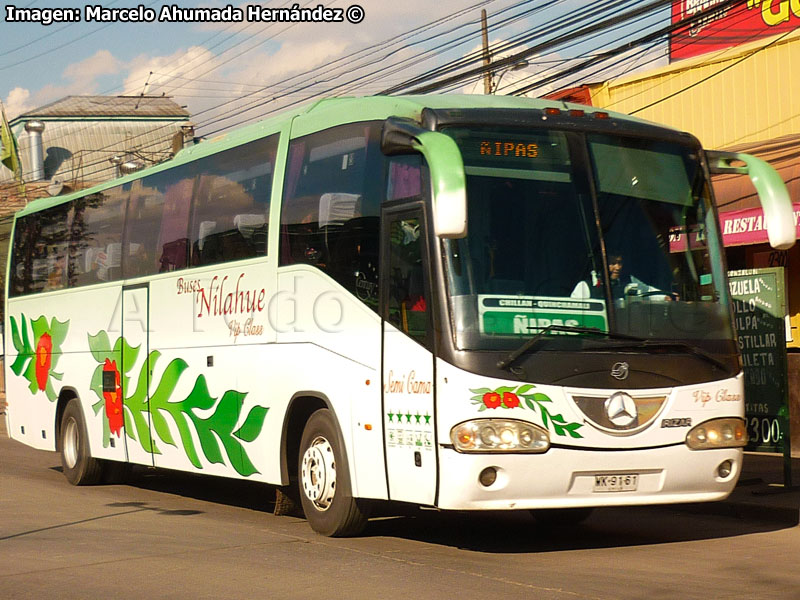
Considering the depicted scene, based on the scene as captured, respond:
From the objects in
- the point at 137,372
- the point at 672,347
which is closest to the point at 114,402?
the point at 137,372

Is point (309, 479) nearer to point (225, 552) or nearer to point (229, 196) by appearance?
point (225, 552)

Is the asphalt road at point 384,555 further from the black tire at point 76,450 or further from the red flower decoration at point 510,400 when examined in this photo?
the black tire at point 76,450

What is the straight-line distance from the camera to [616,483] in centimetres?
900

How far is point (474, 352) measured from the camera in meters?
8.70

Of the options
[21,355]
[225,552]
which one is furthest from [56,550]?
[21,355]

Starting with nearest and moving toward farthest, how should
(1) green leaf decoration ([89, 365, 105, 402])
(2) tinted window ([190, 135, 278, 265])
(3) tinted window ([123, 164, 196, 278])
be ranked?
(2) tinted window ([190, 135, 278, 265]) → (3) tinted window ([123, 164, 196, 278]) → (1) green leaf decoration ([89, 365, 105, 402])

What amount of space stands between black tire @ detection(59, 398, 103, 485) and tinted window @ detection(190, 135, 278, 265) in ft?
13.3

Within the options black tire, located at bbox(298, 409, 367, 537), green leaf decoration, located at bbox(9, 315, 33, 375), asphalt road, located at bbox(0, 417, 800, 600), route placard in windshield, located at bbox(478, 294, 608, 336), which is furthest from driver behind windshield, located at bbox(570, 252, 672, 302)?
green leaf decoration, located at bbox(9, 315, 33, 375)

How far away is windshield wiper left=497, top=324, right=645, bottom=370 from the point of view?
343 inches

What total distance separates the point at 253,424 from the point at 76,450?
531cm

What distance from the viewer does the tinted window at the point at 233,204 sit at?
11.6 meters

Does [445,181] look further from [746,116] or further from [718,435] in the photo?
[746,116]

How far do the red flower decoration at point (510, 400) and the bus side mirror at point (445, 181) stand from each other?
1220 mm

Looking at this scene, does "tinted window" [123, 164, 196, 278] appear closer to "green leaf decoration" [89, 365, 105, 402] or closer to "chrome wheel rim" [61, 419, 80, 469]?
"green leaf decoration" [89, 365, 105, 402]
